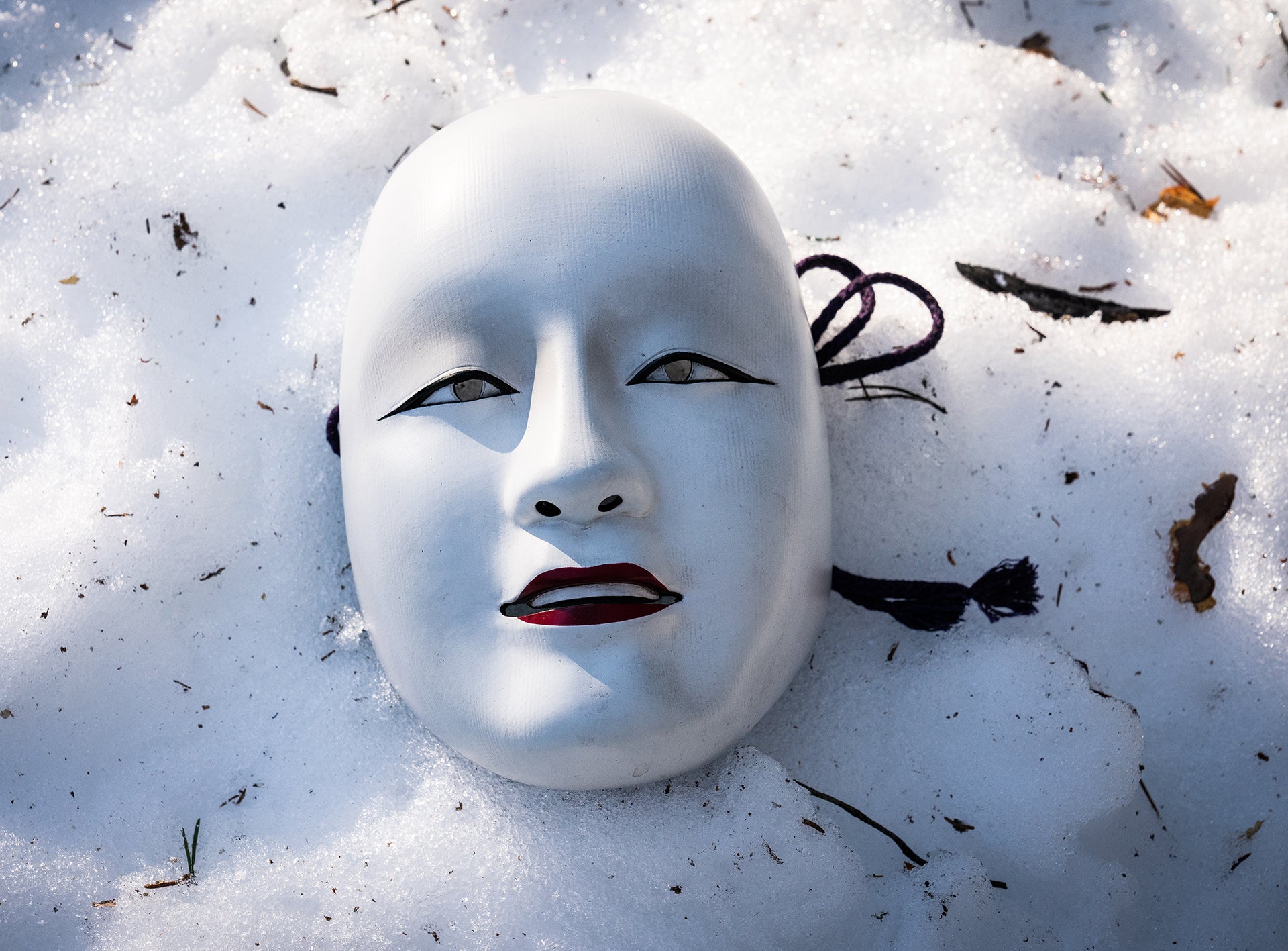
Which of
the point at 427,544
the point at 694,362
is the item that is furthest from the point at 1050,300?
the point at 427,544

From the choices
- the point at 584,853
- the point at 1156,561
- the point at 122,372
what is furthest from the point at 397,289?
the point at 1156,561

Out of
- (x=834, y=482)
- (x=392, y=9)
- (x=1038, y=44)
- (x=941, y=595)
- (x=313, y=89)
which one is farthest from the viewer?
(x=1038, y=44)

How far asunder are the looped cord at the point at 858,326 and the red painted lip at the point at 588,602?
23.7 inches

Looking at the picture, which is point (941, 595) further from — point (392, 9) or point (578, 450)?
point (392, 9)

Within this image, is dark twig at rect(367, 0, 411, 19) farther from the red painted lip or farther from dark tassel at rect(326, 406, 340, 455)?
the red painted lip

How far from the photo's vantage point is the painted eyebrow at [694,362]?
163cm

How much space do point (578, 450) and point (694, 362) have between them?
26 centimetres

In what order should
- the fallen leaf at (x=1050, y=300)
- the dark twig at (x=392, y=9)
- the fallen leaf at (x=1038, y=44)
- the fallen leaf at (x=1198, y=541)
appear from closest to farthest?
1. the fallen leaf at (x=1198, y=541)
2. the fallen leaf at (x=1050, y=300)
3. the dark twig at (x=392, y=9)
4. the fallen leaf at (x=1038, y=44)

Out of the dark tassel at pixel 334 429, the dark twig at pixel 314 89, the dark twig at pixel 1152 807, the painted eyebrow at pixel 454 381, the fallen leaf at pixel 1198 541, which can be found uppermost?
the dark twig at pixel 314 89

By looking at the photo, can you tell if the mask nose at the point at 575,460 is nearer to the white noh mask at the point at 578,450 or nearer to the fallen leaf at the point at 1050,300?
the white noh mask at the point at 578,450

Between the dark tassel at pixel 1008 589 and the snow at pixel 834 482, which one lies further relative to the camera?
the dark tassel at pixel 1008 589

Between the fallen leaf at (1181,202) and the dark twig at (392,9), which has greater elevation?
the dark twig at (392,9)

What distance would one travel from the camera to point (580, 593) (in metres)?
1.60

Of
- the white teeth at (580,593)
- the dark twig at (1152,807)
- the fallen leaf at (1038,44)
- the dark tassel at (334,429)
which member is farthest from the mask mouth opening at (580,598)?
the fallen leaf at (1038,44)
